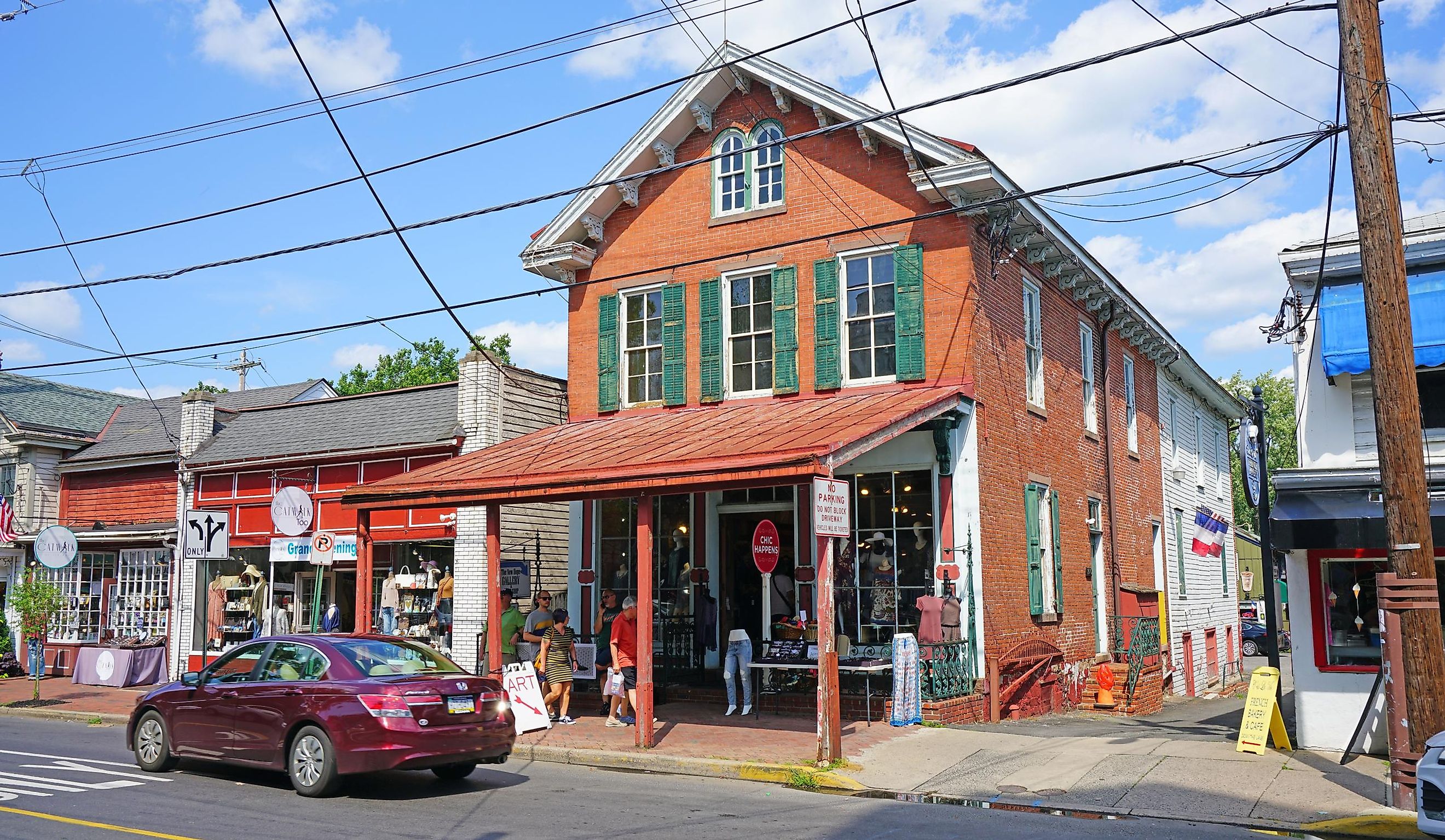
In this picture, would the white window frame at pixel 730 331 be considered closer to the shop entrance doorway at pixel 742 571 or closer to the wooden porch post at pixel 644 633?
the shop entrance doorway at pixel 742 571

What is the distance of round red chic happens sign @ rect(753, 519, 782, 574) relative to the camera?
17.2 metres

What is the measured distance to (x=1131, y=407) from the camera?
2469cm

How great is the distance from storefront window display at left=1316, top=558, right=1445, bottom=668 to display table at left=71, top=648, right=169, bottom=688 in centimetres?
2244

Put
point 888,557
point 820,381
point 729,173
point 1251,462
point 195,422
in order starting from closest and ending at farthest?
1. point 1251,462
2. point 888,557
3. point 820,381
4. point 729,173
5. point 195,422

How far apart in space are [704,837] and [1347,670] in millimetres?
8073

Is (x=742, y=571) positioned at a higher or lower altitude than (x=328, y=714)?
higher

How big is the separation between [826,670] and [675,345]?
26.7ft

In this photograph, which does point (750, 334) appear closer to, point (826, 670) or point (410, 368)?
point (826, 670)

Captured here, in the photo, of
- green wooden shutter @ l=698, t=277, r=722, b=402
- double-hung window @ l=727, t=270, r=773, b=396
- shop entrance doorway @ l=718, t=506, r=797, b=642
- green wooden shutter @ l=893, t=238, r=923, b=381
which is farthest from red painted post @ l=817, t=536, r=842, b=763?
green wooden shutter @ l=698, t=277, r=722, b=402

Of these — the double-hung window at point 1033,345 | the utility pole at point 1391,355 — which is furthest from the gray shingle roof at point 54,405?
the utility pole at point 1391,355

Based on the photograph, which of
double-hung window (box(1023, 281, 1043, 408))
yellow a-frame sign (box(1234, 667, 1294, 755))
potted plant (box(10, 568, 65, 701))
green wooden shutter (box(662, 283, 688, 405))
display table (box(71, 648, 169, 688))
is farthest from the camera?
display table (box(71, 648, 169, 688))

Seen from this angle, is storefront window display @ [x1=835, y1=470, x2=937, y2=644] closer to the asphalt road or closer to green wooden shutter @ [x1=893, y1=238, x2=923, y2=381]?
green wooden shutter @ [x1=893, y1=238, x2=923, y2=381]

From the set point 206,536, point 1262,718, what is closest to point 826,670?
point 1262,718

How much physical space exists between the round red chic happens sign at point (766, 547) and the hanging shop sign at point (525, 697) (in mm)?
4001
